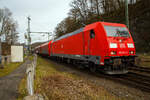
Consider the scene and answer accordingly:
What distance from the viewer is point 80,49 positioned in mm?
9695

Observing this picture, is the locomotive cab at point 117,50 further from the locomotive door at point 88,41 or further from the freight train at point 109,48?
the locomotive door at point 88,41

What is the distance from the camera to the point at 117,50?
23.4 feet

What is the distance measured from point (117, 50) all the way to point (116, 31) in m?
1.36

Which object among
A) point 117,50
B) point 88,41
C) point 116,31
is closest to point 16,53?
point 88,41

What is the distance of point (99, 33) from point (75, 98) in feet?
14.6

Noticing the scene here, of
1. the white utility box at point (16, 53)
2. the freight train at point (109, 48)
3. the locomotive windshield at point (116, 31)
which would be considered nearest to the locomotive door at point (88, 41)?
the freight train at point (109, 48)

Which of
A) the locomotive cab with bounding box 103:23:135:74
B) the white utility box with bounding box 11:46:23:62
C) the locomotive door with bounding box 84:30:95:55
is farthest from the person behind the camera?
the white utility box with bounding box 11:46:23:62

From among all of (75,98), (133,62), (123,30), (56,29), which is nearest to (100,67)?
(133,62)

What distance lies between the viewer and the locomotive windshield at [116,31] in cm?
757

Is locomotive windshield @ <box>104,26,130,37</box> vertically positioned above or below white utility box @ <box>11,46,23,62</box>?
above

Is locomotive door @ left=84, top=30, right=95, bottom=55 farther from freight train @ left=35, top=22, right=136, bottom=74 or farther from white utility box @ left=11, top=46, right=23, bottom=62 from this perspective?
white utility box @ left=11, top=46, right=23, bottom=62

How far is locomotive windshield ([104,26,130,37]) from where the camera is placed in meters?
7.57

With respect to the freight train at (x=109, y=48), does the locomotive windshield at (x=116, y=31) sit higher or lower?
higher

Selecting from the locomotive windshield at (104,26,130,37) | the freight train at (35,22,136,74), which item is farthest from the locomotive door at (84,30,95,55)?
the locomotive windshield at (104,26,130,37)
